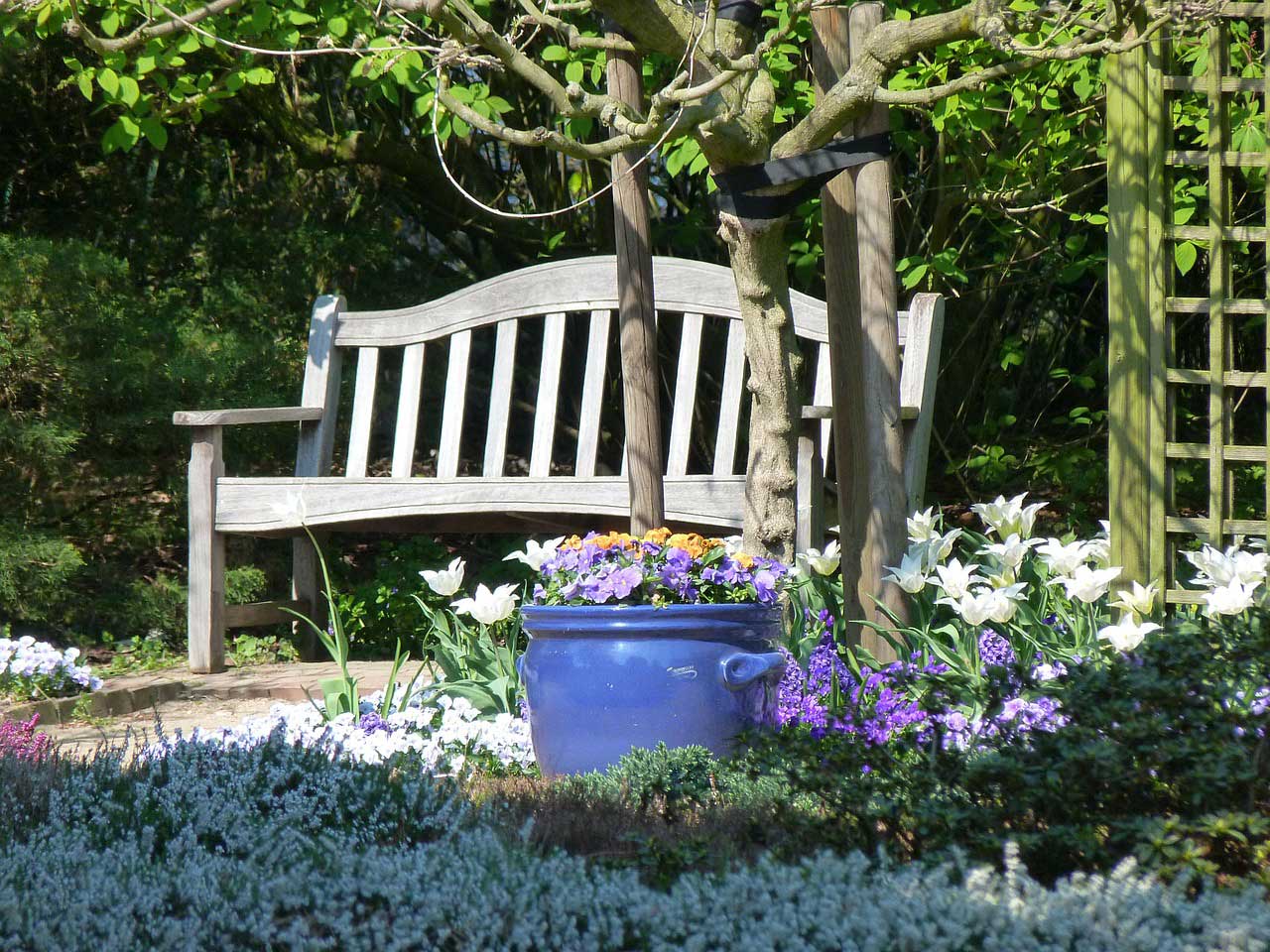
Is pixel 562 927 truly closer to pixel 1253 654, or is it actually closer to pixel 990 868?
pixel 990 868

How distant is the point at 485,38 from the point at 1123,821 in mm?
1881

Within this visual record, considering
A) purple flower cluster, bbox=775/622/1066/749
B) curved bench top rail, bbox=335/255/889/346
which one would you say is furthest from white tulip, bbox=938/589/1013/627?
curved bench top rail, bbox=335/255/889/346

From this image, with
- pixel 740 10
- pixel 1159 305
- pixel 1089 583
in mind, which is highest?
pixel 740 10

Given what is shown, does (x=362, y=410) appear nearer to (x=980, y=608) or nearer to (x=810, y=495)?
(x=810, y=495)

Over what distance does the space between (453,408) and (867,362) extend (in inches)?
81.4

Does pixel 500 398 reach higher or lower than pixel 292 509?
higher

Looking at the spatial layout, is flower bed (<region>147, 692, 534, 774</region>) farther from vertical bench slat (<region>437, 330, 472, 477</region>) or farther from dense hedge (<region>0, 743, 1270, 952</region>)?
vertical bench slat (<region>437, 330, 472, 477</region>)

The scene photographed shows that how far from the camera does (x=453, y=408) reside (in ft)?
16.4

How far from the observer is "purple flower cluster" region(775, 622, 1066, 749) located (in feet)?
8.00

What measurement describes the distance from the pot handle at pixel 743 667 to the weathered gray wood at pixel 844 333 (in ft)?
2.05

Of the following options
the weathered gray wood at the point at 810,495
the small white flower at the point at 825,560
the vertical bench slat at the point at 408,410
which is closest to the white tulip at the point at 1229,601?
the small white flower at the point at 825,560

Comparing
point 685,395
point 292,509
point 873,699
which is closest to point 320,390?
point 292,509

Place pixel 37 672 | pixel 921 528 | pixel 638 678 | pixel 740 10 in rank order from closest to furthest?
1. pixel 638 678
2. pixel 740 10
3. pixel 921 528
4. pixel 37 672

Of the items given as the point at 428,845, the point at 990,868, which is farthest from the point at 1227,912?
the point at 428,845
